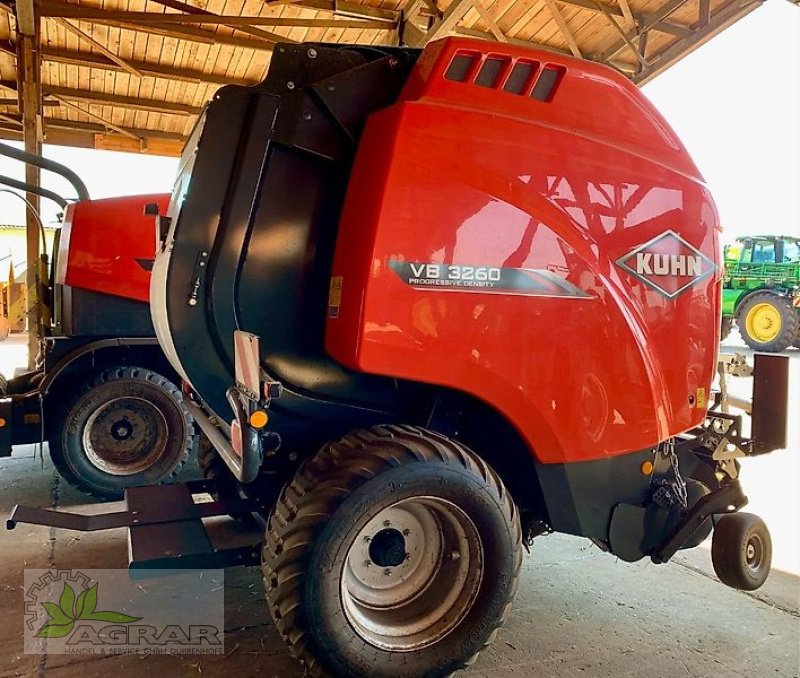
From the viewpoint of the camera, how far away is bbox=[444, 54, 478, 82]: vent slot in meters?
2.17

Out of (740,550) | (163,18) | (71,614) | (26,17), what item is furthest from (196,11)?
(740,550)

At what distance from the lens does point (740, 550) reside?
2629 millimetres

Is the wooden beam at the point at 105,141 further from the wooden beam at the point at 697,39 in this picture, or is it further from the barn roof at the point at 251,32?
the wooden beam at the point at 697,39

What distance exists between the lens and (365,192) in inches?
83.8

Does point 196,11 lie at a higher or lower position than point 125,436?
higher

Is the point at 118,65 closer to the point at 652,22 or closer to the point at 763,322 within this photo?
the point at 652,22

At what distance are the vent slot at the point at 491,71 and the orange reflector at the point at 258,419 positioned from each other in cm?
137

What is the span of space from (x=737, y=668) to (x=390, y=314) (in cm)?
194

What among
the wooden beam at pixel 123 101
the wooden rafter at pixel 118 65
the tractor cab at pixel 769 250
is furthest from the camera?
the tractor cab at pixel 769 250

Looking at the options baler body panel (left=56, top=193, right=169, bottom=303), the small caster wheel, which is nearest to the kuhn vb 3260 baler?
the small caster wheel

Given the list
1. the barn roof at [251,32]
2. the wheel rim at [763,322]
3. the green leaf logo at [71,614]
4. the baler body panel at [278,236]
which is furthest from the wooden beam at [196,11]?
the wheel rim at [763,322]

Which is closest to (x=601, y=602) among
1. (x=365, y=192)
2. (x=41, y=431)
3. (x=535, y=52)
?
(x=365, y=192)

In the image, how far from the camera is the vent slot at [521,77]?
225cm

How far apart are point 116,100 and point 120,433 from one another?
7292 millimetres
